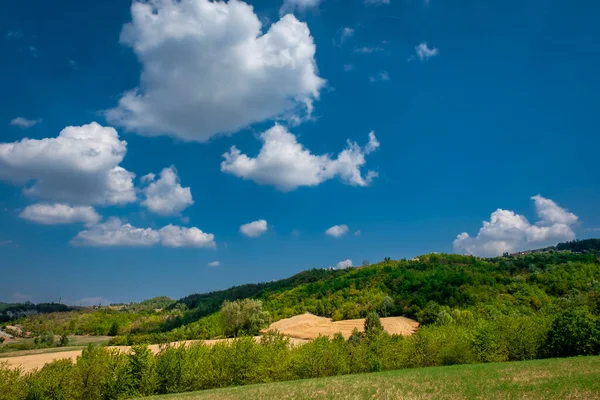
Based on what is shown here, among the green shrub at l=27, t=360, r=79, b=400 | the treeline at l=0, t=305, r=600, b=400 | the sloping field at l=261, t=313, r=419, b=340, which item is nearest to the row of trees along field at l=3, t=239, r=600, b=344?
the sloping field at l=261, t=313, r=419, b=340

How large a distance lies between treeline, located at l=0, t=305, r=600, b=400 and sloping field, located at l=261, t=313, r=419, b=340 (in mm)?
52932

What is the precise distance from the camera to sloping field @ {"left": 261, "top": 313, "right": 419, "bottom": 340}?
371 feet

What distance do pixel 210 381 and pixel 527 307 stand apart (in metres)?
106

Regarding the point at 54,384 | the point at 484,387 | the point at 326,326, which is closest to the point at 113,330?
the point at 326,326

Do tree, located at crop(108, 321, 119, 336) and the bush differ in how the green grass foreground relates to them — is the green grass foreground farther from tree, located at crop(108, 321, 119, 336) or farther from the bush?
tree, located at crop(108, 321, 119, 336)

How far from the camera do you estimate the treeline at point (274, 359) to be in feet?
138

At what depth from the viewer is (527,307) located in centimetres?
11256

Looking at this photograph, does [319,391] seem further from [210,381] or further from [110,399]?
[110,399]

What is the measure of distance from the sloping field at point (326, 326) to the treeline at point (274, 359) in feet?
174

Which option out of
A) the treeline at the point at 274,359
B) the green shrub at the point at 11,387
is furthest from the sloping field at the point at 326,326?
the green shrub at the point at 11,387

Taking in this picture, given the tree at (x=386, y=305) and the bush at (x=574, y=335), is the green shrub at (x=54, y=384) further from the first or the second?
the tree at (x=386, y=305)

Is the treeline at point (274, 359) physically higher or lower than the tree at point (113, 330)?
higher

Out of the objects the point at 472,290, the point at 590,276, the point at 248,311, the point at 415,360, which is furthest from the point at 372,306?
the point at 415,360

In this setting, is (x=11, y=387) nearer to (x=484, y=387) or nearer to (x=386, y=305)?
(x=484, y=387)
